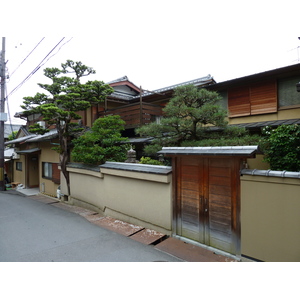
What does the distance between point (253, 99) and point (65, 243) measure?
9.36m

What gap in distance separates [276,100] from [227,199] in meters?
6.36

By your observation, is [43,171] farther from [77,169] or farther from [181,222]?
[181,222]

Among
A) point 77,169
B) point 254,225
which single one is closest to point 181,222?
point 254,225

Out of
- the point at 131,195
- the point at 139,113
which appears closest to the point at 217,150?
the point at 131,195

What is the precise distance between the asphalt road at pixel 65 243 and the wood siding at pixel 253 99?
7.59 metres

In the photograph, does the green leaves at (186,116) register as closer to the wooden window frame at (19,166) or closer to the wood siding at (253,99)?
the wood siding at (253,99)

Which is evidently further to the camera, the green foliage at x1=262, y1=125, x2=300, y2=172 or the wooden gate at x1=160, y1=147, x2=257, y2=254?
the green foliage at x1=262, y1=125, x2=300, y2=172

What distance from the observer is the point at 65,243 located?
5605 millimetres

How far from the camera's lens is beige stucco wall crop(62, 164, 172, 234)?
6000 millimetres

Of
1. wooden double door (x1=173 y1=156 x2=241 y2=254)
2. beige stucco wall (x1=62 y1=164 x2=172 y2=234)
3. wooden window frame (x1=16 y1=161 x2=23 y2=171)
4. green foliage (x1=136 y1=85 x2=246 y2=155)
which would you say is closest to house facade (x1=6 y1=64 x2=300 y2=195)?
green foliage (x1=136 y1=85 x2=246 y2=155)

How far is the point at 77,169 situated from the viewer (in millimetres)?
10172

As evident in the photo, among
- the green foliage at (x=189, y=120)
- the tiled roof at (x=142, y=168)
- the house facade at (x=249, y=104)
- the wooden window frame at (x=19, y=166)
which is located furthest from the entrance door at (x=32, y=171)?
the green foliage at (x=189, y=120)

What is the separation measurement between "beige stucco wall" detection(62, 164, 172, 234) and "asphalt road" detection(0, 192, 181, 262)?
910 mm

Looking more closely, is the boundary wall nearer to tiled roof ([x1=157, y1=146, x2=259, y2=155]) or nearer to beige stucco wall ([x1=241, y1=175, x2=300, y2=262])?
beige stucco wall ([x1=241, y1=175, x2=300, y2=262])
